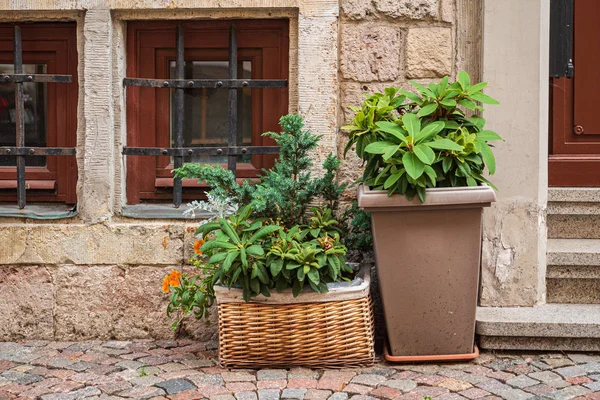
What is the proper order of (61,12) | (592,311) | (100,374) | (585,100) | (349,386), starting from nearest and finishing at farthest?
(349,386) < (100,374) < (592,311) < (61,12) < (585,100)

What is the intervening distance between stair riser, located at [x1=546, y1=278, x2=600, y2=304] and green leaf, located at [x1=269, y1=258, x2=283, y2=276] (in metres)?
1.44

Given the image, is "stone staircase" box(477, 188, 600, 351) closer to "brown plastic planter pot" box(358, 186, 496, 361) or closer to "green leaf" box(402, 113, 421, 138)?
"brown plastic planter pot" box(358, 186, 496, 361)

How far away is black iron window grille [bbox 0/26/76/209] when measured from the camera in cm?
396

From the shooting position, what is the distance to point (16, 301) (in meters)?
3.92

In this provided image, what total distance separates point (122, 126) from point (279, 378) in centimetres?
157

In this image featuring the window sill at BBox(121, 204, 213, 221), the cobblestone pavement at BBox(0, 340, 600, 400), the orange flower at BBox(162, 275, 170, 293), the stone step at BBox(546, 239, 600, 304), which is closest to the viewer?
the cobblestone pavement at BBox(0, 340, 600, 400)

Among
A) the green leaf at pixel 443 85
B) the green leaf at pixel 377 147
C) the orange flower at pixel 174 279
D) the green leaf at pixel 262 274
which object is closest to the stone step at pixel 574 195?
the green leaf at pixel 443 85

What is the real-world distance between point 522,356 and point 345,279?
2.89 ft

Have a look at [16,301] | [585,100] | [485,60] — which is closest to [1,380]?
[16,301]

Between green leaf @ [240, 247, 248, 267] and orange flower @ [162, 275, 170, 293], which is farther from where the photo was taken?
orange flower @ [162, 275, 170, 293]

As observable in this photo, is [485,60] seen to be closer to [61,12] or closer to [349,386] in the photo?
[349,386]

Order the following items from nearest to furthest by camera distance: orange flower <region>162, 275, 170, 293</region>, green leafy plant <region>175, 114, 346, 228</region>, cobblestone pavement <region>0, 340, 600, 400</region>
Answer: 1. cobblestone pavement <region>0, 340, 600, 400</region>
2. green leafy plant <region>175, 114, 346, 228</region>
3. orange flower <region>162, 275, 170, 293</region>

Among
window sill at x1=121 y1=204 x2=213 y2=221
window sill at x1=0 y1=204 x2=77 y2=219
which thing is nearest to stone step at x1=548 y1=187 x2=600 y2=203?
window sill at x1=121 y1=204 x2=213 y2=221

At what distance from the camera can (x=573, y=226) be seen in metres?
4.07
